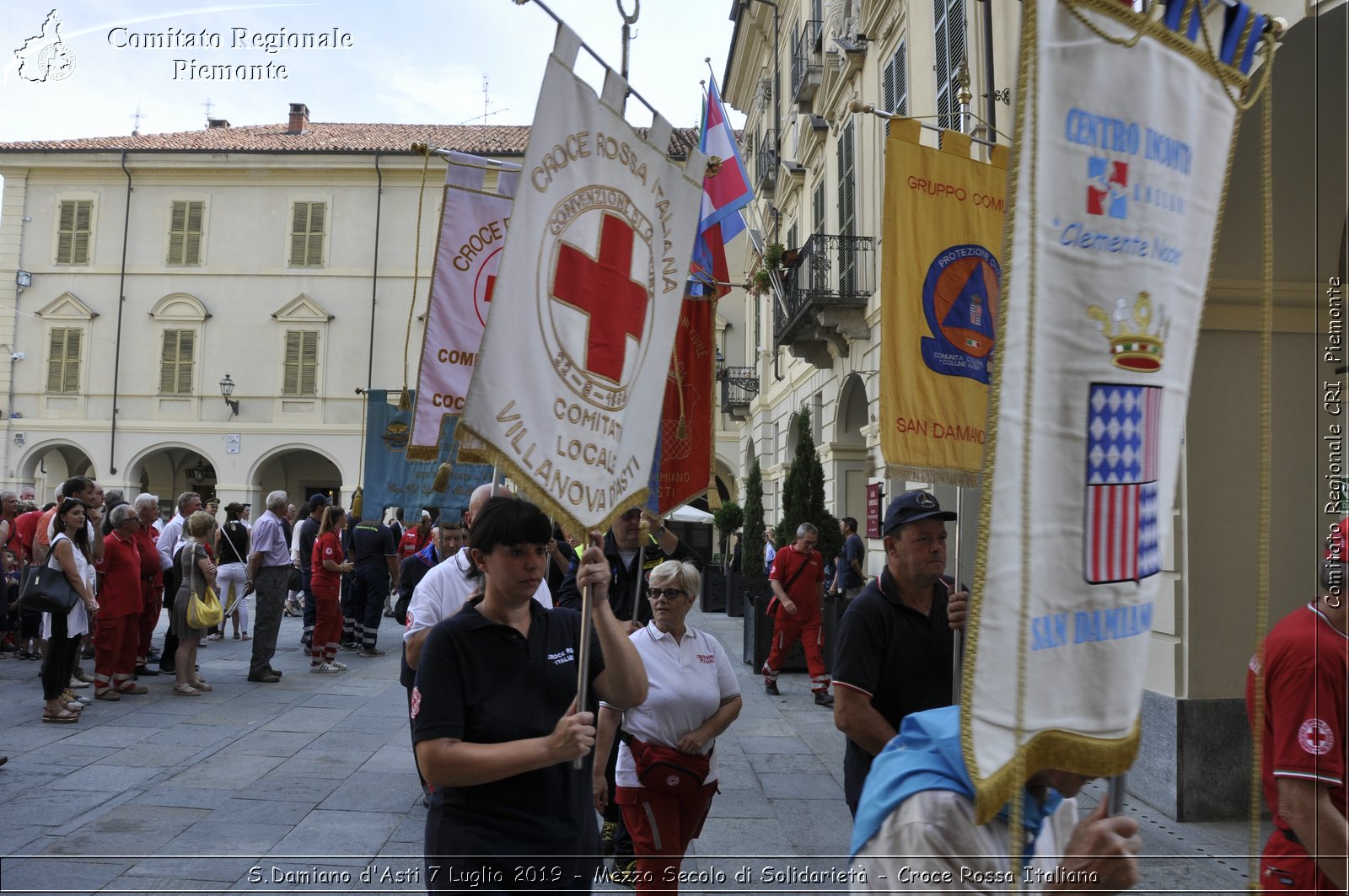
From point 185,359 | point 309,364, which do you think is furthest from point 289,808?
point 185,359

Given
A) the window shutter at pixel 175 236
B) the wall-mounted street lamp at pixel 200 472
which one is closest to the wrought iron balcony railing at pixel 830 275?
the window shutter at pixel 175 236

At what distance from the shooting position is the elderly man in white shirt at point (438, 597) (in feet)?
15.1

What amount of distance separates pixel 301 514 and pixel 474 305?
42.8ft

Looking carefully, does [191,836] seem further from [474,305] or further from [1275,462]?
[1275,462]

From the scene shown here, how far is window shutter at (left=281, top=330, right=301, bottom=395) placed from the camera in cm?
3266

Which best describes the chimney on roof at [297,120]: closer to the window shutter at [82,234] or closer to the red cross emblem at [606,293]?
the window shutter at [82,234]

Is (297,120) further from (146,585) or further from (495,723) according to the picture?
(495,723)

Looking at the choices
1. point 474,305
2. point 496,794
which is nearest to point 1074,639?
point 496,794

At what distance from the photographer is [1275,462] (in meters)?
6.10

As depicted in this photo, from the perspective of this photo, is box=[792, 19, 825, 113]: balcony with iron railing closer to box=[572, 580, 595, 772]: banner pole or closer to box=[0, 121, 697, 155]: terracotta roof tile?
box=[0, 121, 697, 155]: terracotta roof tile

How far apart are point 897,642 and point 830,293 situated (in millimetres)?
13271

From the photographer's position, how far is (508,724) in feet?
8.57

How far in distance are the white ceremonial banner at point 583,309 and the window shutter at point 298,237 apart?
107ft

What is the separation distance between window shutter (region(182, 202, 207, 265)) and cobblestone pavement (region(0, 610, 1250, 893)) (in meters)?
26.7
